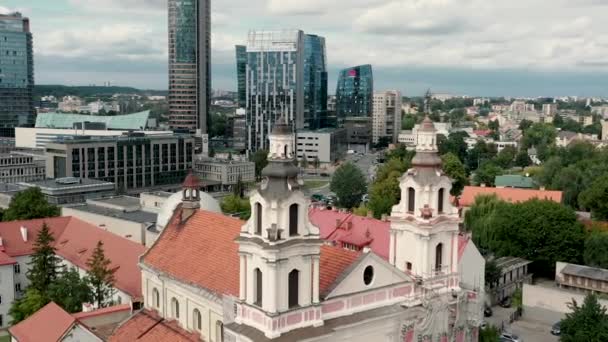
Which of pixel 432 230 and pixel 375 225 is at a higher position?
pixel 432 230

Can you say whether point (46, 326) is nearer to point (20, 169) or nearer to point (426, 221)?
point (426, 221)

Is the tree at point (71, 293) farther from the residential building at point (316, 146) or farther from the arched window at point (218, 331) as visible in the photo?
the residential building at point (316, 146)

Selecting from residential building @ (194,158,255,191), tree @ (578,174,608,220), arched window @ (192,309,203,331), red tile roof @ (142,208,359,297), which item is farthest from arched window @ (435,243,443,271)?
residential building @ (194,158,255,191)

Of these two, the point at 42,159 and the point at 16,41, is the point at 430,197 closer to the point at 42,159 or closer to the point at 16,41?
the point at 42,159

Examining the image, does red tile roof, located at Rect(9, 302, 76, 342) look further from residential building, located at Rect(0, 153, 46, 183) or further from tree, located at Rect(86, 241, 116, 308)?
residential building, located at Rect(0, 153, 46, 183)

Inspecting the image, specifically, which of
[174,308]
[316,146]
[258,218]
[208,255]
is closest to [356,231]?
[174,308]

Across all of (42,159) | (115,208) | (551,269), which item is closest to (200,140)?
(42,159)

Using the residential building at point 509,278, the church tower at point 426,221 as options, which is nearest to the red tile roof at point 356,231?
the residential building at point 509,278
